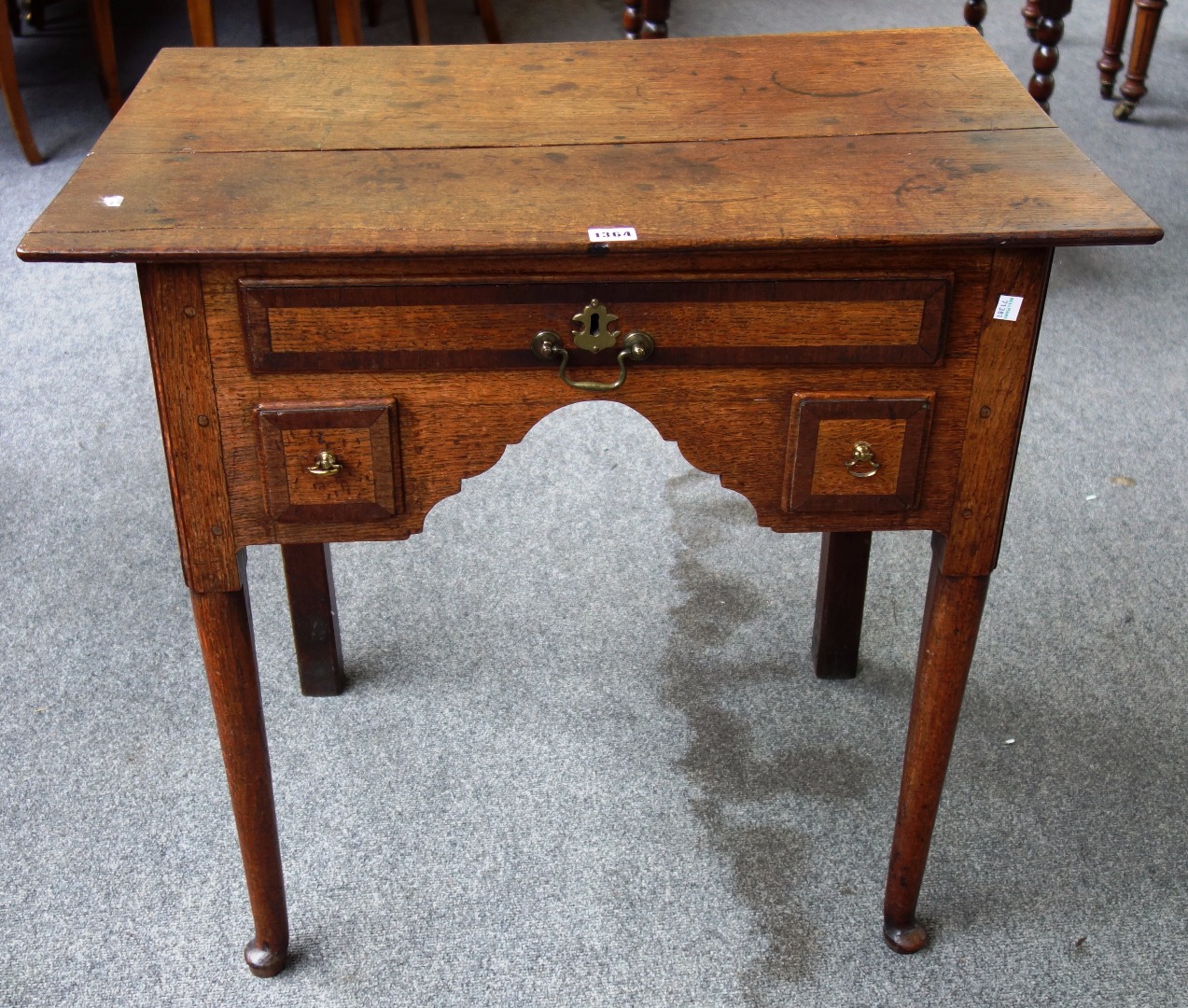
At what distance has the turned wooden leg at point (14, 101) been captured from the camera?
10.9 ft

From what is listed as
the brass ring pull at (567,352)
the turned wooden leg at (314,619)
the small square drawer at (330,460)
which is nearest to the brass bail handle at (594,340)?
the brass ring pull at (567,352)

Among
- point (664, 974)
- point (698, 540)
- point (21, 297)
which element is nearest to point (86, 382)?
point (21, 297)

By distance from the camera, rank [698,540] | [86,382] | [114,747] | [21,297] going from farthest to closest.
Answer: [21,297] < [86,382] < [698,540] < [114,747]

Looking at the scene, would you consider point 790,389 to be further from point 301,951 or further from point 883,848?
point 301,951

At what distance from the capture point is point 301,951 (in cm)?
155

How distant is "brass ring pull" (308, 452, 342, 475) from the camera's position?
120 cm

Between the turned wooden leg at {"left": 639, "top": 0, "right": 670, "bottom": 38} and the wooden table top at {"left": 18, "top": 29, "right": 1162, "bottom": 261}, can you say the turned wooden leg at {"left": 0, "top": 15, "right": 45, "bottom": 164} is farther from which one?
the wooden table top at {"left": 18, "top": 29, "right": 1162, "bottom": 261}

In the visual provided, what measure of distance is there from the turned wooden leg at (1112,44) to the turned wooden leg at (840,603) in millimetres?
2462

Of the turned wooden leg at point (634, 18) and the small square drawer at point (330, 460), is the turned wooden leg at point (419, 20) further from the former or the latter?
the small square drawer at point (330, 460)

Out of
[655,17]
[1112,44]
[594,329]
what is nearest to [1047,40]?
[1112,44]

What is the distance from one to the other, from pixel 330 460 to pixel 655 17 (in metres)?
2.08

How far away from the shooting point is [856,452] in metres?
1.22

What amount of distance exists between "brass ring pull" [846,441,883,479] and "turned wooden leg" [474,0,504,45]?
307 centimetres

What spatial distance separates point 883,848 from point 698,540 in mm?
684
